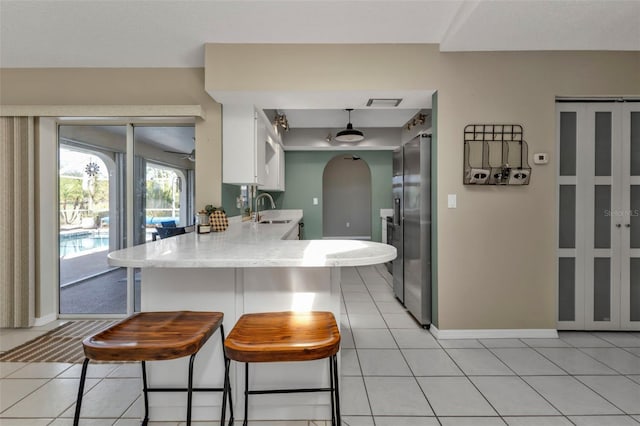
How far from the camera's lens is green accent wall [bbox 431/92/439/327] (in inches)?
104

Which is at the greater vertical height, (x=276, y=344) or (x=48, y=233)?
(x=48, y=233)

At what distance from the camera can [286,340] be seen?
3.79 ft

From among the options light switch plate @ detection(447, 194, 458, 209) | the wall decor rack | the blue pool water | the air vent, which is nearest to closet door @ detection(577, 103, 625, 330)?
the wall decor rack

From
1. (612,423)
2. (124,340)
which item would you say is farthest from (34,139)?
(612,423)

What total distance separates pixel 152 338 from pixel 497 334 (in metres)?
2.66

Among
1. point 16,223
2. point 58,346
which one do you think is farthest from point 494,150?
point 16,223

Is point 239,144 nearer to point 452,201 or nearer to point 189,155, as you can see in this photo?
point 189,155

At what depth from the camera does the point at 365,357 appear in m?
2.24

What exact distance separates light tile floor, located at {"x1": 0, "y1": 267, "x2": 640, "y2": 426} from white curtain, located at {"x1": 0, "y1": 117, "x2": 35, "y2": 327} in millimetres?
Answer: 299

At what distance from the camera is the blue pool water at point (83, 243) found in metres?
3.13

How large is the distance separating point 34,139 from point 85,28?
4.44ft

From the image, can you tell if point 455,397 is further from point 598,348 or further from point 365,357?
point 598,348

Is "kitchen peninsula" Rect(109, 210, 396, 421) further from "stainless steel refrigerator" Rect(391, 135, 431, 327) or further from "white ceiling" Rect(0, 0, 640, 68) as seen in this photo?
"white ceiling" Rect(0, 0, 640, 68)

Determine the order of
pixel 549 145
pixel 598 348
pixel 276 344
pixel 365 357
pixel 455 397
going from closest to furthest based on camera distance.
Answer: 1. pixel 276 344
2. pixel 455 397
3. pixel 365 357
4. pixel 598 348
5. pixel 549 145
